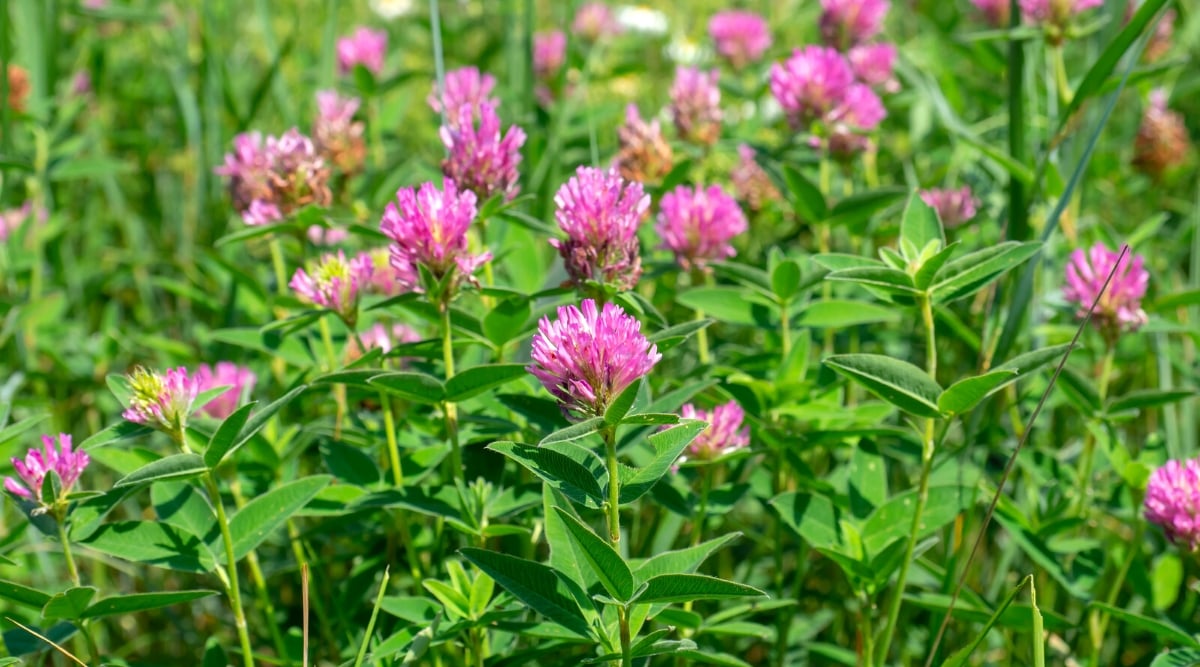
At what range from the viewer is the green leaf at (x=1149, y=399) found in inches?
67.2

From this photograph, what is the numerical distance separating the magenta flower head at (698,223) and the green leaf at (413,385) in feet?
1.82

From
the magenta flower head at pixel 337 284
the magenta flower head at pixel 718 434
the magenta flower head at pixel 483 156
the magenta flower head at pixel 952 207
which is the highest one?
the magenta flower head at pixel 483 156

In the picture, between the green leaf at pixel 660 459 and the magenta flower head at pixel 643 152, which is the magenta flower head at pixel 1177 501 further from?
the magenta flower head at pixel 643 152

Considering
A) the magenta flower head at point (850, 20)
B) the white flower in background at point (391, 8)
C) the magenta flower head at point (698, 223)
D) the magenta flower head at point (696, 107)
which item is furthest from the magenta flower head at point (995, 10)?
the white flower in background at point (391, 8)

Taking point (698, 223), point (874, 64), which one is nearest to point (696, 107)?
point (874, 64)

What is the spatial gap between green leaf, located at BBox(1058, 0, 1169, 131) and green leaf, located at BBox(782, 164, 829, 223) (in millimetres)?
385

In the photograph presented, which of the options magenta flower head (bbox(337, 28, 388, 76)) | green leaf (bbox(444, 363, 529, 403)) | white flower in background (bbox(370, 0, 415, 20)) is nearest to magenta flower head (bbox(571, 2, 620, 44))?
magenta flower head (bbox(337, 28, 388, 76))

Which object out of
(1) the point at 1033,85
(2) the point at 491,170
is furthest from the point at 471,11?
(2) the point at 491,170

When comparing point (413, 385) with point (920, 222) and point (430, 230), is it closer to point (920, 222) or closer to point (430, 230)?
point (430, 230)

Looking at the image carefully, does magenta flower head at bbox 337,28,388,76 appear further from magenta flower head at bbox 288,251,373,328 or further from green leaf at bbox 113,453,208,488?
green leaf at bbox 113,453,208,488

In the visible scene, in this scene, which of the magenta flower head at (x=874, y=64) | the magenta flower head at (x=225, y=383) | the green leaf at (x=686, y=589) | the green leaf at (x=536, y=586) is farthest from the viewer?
the magenta flower head at (x=874, y=64)

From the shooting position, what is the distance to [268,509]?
4.98ft

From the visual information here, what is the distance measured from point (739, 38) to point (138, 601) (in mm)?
2289

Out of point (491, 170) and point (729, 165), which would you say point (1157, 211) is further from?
point (491, 170)
